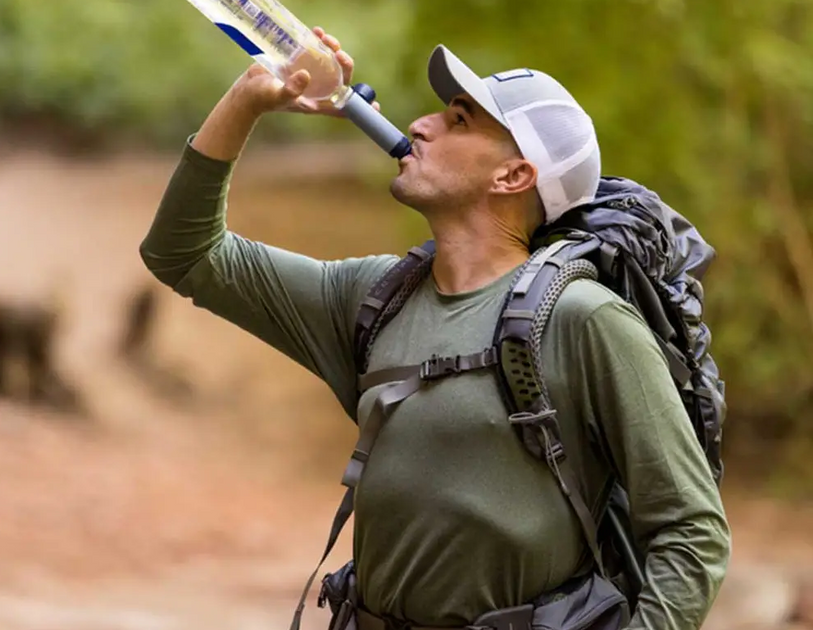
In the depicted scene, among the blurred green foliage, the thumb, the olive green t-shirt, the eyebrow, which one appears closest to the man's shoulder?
the olive green t-shirt

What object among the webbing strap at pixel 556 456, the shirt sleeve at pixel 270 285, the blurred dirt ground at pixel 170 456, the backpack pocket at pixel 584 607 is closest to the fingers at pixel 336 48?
the shirt sleeve at pixel 270 285

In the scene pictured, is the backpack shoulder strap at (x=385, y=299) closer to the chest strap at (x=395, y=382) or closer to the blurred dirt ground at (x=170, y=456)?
the chest strap at (x=395, y=382)

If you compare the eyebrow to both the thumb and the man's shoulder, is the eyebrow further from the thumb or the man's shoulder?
the man's shoulder

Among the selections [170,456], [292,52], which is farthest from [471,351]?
[170,456]

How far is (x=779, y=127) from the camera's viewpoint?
7.20m

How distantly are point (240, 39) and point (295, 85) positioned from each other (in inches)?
6.5

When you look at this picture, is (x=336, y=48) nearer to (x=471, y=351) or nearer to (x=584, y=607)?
(x=471, y=351)

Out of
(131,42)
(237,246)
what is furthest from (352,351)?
(131,42)

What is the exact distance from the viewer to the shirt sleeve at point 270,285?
201 centimetres

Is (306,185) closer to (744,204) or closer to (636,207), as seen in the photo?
(744,204)

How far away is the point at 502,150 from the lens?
192 cm

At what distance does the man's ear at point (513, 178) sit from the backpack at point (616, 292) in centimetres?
10

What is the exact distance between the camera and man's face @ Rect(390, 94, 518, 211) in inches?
75.4

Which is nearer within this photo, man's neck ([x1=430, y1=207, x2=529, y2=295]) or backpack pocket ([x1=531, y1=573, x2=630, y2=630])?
backpack pocket ([x1=531, y1=573, x2=630, y2=630])
